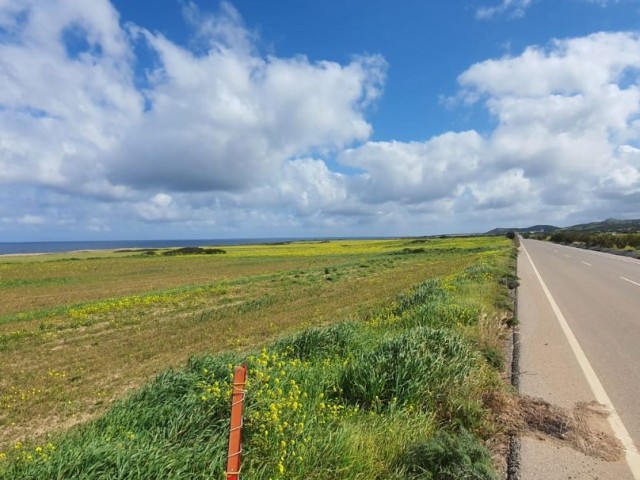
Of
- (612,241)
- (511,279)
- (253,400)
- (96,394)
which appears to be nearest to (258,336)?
(96,394)

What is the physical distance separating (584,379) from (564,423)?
71.1 inches

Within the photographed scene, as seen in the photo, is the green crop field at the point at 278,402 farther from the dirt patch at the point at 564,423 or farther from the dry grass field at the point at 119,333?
the dirt patch at the point at 564,423

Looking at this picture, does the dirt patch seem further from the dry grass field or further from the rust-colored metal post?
the dry grass field

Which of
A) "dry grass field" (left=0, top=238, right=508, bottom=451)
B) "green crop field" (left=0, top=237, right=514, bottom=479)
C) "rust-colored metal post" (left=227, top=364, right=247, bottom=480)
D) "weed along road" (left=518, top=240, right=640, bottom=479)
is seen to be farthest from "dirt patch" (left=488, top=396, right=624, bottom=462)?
"dry grass field" (left=0, top=238, right=508, bottom=451)

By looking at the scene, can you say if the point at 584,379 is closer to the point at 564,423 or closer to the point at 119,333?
the point at 564,423

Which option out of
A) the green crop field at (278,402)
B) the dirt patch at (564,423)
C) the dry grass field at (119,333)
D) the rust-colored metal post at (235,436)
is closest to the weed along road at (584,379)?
the dirt patch at (564,423)

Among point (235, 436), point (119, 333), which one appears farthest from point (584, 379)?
point (119, 333)

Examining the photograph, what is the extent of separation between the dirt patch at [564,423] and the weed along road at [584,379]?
0.04 feet

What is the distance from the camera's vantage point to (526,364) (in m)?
6.89

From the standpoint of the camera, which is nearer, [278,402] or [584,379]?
[278,402]

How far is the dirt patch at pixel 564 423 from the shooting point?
166 inches

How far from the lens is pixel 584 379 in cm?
614

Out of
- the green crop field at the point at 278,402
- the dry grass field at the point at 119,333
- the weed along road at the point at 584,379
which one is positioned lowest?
the dry grass field at the point at 119,333

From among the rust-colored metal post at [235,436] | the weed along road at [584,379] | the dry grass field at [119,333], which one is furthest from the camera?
the dry grass field at [119,333]
